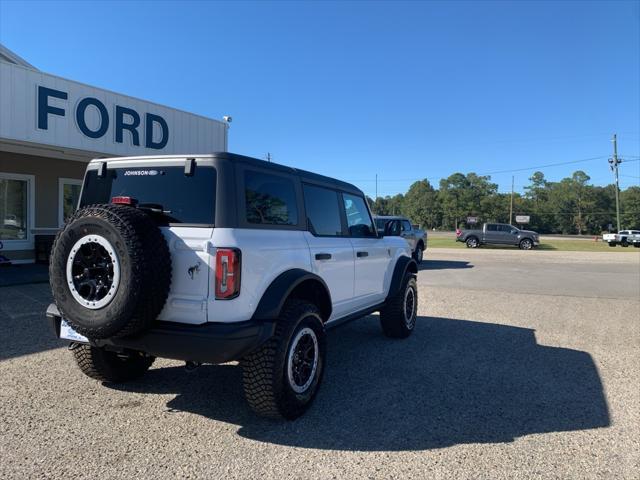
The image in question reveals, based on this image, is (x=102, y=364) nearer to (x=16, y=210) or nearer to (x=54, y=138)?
(x=54, y=138)

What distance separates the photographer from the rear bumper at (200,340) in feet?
10.2

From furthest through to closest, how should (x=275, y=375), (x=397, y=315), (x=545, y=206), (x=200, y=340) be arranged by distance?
(x=545, y=206) → (x=397, y=315) → (x=275, y=375) → (x=200, y=340)

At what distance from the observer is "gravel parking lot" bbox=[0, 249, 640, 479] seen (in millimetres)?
2963

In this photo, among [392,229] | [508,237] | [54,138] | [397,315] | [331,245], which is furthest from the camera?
[508,237]

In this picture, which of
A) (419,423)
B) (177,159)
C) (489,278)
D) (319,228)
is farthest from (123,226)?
(489,278)

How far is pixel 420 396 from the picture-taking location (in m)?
4.16

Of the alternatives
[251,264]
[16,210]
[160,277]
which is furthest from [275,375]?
[16,210]

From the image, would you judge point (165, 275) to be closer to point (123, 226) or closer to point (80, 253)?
point (123, 226)

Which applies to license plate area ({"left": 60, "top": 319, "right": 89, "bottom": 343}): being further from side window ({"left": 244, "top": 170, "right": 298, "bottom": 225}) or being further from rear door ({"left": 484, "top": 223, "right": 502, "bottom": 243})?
rear door ({"left": 484, "top": 223, "right": 502, "bottom": 243})

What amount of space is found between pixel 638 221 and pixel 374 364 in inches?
4474

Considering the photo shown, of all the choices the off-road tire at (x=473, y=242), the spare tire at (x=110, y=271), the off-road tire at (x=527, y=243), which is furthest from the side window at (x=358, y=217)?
the off-road tire at (x=527, y=243)

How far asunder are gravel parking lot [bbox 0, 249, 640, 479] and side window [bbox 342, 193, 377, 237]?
4.67ft

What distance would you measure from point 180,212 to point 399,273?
3387 millimetres

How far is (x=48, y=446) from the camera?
3107 millimetres
